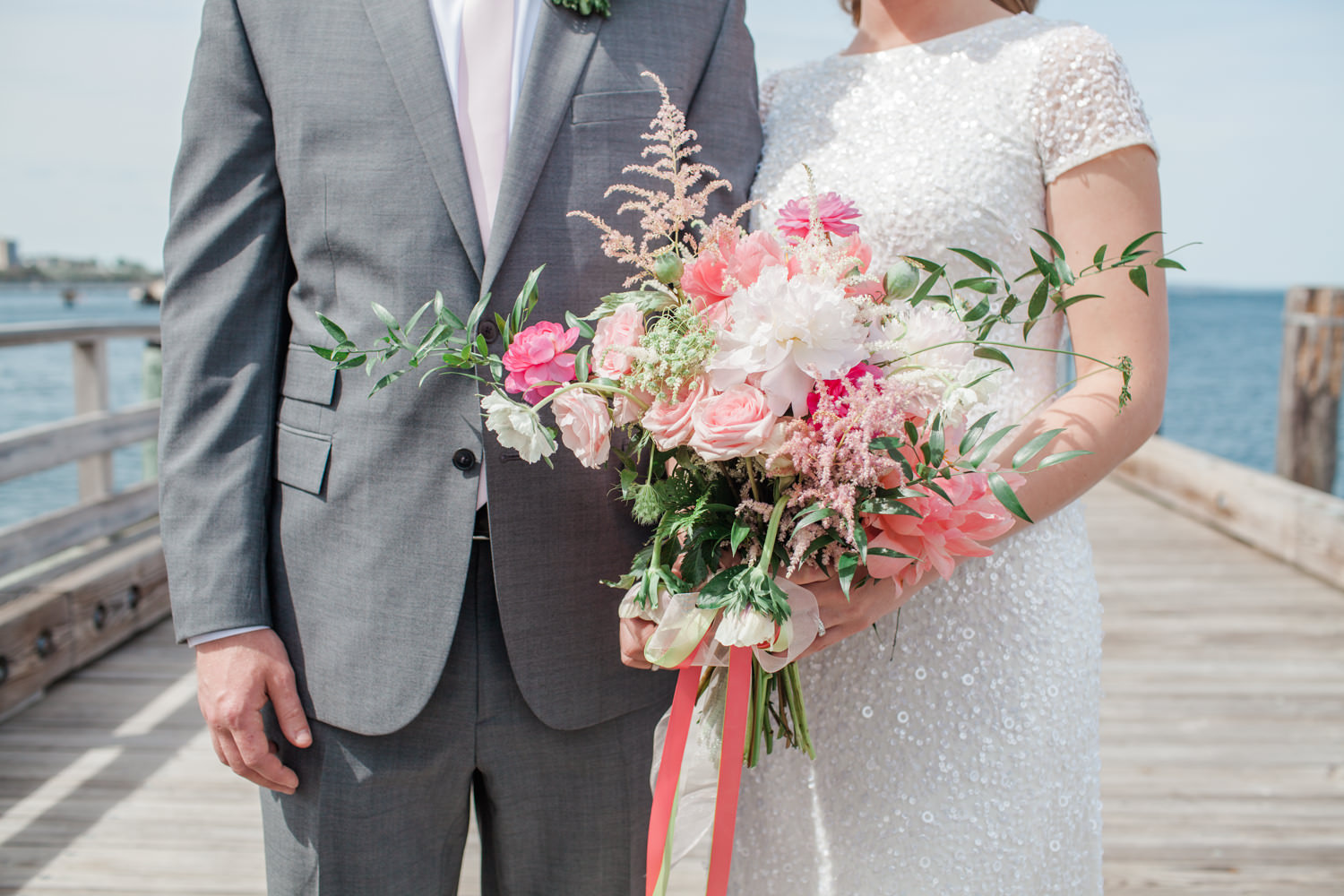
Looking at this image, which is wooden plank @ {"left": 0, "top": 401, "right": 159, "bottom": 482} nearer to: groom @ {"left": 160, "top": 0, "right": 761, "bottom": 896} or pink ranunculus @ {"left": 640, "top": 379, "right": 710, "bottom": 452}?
groom @ {"left": 160, "top": 0, "right": 761, "bottom": 896}

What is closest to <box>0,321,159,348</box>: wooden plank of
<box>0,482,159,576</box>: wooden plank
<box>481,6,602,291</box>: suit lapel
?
<box>0,482,159,576</box>: wooden plank

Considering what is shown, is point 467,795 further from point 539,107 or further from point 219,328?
point 539,107

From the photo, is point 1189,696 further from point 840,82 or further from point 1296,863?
point 840,82

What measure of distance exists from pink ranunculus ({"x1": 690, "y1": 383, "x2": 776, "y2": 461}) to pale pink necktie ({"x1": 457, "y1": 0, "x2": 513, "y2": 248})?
506 mm

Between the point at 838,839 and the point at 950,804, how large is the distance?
178mm

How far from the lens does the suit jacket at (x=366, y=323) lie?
49.1 inches

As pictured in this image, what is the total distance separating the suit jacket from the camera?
4.09 ft

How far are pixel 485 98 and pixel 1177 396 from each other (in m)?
35.7

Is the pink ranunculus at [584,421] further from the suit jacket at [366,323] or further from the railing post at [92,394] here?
the railing post at [92,394]

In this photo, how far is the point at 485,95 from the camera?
1.29 m

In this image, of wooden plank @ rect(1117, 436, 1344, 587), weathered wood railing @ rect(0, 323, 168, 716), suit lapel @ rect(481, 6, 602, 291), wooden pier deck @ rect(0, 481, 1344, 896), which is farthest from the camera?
wooden plank @ rect(1117, 436, 1344, 587)

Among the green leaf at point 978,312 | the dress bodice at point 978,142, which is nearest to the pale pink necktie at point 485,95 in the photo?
the dress bodice at point 978,142

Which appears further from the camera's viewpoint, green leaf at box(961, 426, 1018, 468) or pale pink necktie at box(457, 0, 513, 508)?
pale pink necktie at box(457, 0, 513, 508)

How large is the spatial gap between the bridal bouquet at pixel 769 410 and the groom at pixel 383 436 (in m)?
0.22
